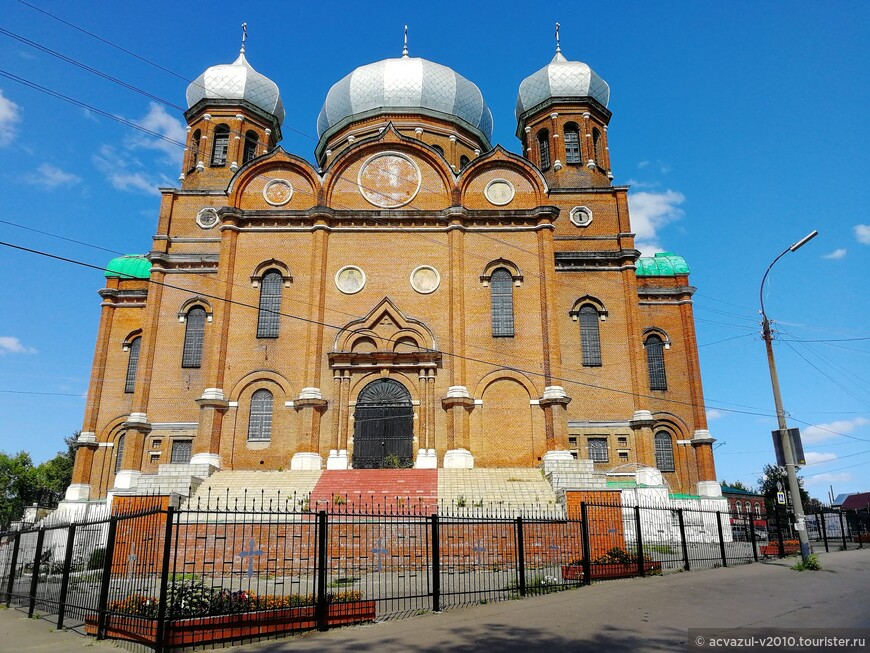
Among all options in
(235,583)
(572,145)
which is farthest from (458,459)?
(572,145)

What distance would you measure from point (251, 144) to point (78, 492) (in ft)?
55.2

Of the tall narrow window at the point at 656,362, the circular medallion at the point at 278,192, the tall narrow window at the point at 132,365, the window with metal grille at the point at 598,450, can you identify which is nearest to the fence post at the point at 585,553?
the window with metal grille at the point at 598,450

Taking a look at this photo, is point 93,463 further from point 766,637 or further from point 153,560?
point 766,637

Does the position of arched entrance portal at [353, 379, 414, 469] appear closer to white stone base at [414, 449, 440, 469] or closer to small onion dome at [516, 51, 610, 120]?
white stone base at [414, 449, 440, 469]

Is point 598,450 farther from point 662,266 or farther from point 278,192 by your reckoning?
point 278,192

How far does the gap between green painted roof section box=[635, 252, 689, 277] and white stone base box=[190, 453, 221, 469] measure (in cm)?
1904

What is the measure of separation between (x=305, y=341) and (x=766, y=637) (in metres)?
19.3

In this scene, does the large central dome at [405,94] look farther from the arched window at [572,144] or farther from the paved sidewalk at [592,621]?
the paved sidewalk at [592,621]

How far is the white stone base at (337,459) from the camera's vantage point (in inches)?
933

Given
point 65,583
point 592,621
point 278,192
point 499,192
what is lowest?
point 592,621

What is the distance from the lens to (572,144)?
31641mm

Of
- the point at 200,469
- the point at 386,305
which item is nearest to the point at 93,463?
the point at 200,469

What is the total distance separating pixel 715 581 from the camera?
14000 millimetres

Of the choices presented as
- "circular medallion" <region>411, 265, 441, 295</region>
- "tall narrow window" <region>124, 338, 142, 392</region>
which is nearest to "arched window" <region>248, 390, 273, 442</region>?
"circular medallion" <region>411, 265, 441, 295</region>
